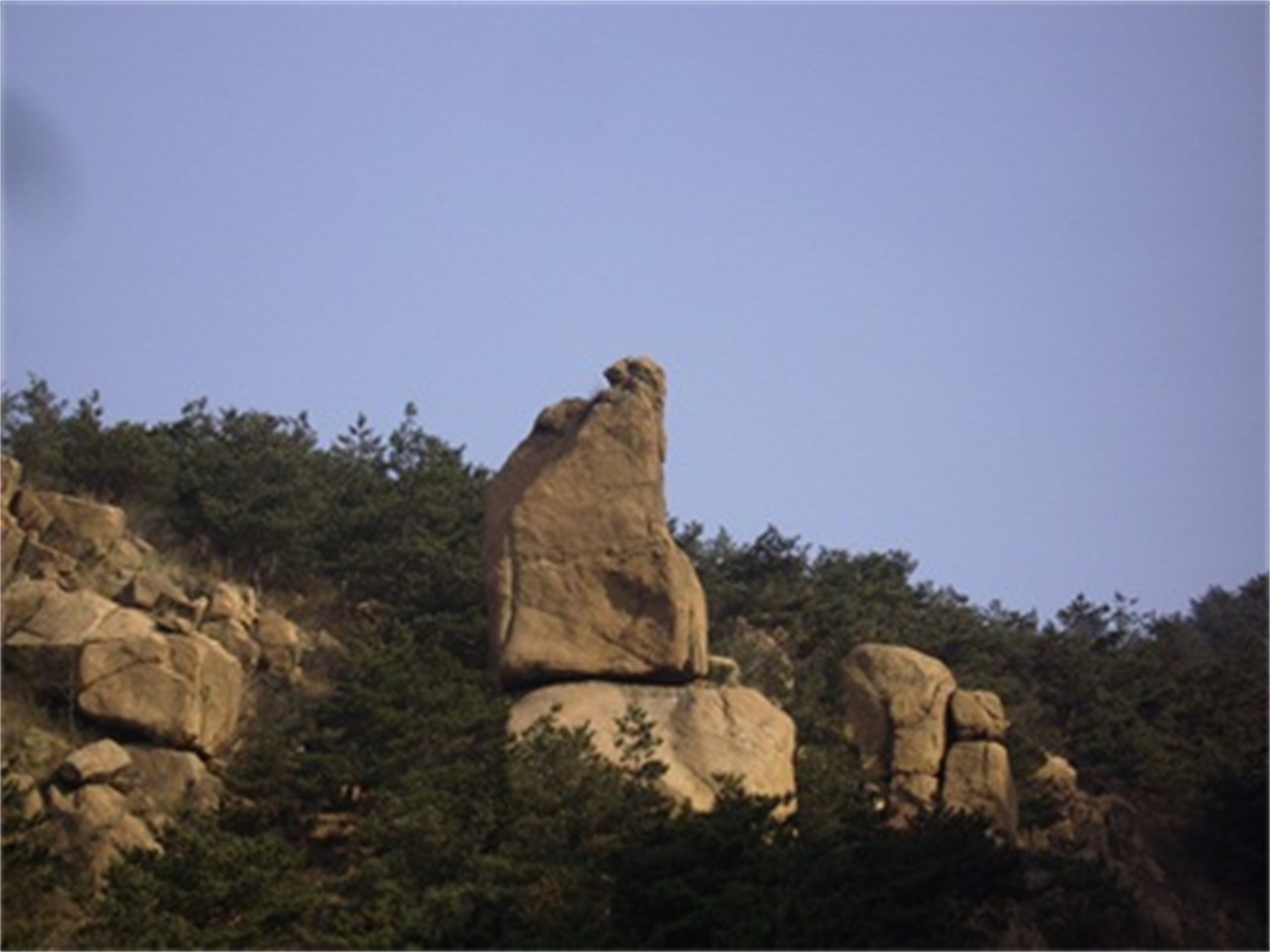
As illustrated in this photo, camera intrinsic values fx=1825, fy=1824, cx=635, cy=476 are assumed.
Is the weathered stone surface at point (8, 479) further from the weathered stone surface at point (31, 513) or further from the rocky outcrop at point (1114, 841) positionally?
the rocky outcrop at point (1114, 841)

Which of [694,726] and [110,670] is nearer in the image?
[110,670]

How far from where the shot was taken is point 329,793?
2153 cm

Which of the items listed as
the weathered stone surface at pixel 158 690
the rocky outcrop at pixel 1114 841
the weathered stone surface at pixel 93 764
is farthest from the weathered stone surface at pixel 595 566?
the rocky outcrop at pixel 1114 841

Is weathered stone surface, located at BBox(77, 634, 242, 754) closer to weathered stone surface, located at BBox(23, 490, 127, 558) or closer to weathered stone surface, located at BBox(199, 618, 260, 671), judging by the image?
weathered stone surface, located at BBox(199, 618, 260, 671)

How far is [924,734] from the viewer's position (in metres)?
28.6

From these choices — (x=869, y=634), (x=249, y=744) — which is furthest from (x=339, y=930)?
(x=869, y=634)

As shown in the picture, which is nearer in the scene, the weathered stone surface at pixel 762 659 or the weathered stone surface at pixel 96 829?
the weathered stone surface at pixel 96 829

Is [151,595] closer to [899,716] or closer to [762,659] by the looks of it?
[762,659]

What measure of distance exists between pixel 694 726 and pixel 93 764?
7.72m

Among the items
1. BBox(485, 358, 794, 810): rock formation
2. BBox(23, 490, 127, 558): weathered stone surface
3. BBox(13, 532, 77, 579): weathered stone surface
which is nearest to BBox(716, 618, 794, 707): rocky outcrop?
BBox(485, 358, 794, 810): rock formation

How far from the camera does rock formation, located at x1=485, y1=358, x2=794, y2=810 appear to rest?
24.9 m

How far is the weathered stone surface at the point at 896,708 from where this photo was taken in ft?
93.2

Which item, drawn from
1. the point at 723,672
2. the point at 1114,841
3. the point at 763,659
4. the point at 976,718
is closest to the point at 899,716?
the point at 976,718

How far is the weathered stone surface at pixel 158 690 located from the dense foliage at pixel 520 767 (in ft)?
3.25
